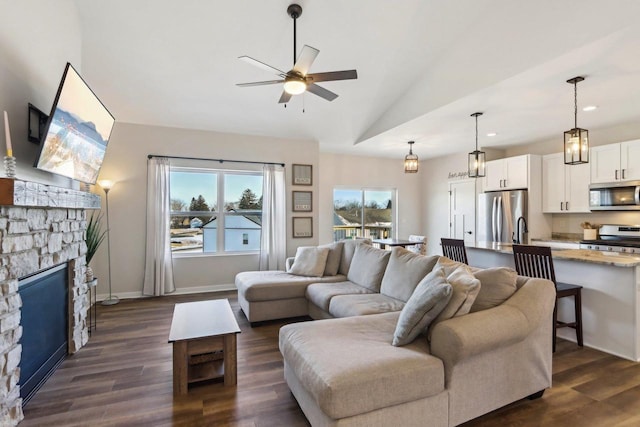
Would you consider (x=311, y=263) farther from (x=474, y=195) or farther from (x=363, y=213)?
(x=474, y=195)

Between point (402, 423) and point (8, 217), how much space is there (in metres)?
2.60

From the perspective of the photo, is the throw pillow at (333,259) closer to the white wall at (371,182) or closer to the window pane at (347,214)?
the white wall at (371,182)

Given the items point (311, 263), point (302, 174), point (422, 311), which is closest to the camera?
point (422, 311)

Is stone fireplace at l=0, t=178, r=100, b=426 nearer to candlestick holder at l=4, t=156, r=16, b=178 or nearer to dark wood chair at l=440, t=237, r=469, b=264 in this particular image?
candlestick holder at l=4, t=156, r=16, b=178

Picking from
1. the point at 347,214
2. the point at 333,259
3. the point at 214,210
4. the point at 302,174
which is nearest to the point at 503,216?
the point at 347,214

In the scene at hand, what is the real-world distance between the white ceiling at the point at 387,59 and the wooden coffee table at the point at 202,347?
293 centimetres

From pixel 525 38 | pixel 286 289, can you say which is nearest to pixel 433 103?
pixel 525 38

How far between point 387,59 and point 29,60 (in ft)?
11.4

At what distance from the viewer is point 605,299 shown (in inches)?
115

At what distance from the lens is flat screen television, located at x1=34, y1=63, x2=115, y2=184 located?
218 cm

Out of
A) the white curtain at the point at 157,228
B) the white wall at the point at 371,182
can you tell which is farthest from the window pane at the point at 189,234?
the white wall at the point at 371,182

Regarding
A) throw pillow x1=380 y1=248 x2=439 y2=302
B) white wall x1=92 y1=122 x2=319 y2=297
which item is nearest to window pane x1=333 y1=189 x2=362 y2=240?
white wall x1=92 y1=122 x2=319 y2=297

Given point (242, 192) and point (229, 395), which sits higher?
point (242, 192)

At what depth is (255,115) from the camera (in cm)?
491
